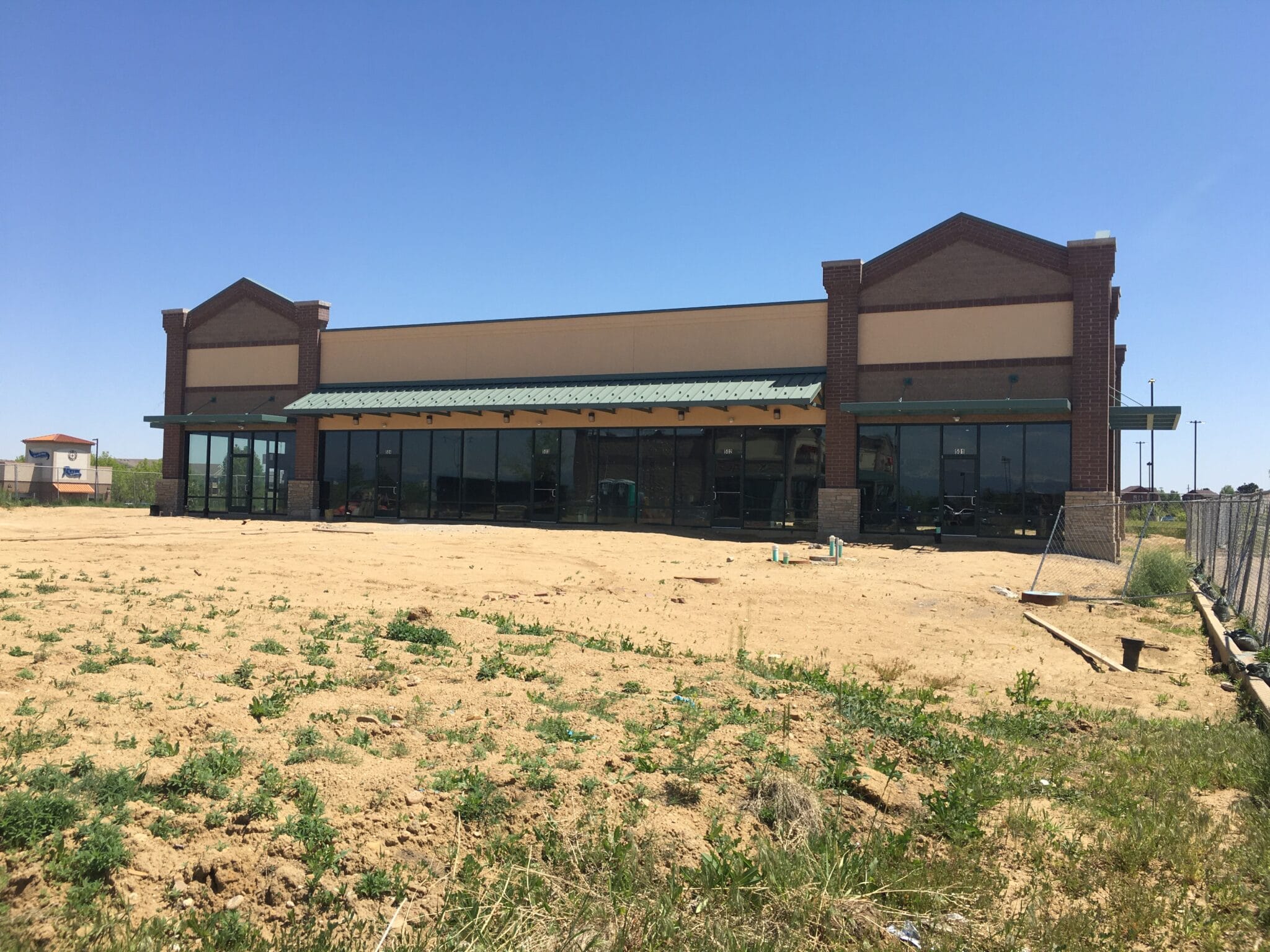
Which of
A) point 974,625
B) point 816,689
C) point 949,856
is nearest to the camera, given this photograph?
point 949,856

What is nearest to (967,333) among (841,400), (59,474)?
(841,400)

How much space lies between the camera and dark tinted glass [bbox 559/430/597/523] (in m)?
27.0

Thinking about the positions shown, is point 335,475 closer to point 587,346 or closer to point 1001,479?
point 587,346

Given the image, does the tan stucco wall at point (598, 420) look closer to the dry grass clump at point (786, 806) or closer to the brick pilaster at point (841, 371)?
the brick pilaster at point (841, 371)

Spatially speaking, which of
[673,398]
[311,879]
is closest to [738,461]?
[673,398]

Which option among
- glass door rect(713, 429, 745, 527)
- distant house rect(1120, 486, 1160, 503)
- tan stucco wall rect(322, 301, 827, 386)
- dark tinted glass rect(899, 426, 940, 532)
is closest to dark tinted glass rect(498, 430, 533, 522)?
tan stucco wall rect(322, 301, 827, 386)

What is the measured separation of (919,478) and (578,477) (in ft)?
34.2

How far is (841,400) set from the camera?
78.0 ft

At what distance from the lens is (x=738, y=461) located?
998 inches

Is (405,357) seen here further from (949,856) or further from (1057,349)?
(949,856)

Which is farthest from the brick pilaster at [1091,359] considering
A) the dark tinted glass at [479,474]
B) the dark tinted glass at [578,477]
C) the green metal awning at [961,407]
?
the dark tinted glass at [479,474]

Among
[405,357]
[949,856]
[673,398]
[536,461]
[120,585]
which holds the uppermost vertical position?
[405,357]

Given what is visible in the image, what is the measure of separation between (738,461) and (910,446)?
4.95 meters

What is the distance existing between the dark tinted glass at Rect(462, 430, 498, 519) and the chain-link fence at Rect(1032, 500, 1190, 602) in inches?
662
